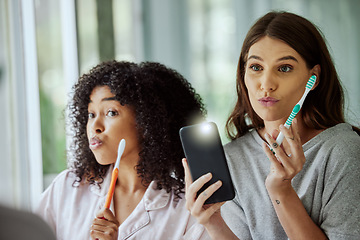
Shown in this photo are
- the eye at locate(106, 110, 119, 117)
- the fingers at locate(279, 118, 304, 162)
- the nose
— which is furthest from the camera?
the eye at locate(106, 110, 119, 117)

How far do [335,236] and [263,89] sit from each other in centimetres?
35

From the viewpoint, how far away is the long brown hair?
40.7 inches

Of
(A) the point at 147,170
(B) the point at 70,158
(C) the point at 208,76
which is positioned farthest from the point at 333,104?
(C) the point at 208,76

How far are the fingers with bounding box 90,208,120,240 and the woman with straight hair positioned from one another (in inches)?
6.6

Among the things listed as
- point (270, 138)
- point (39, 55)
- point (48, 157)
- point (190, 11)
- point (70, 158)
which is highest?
point (190, 11)

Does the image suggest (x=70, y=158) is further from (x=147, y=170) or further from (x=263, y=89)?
(x=263, y=89)

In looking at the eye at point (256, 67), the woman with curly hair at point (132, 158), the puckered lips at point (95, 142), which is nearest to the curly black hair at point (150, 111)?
the woman with curly hair at point (132, 158)

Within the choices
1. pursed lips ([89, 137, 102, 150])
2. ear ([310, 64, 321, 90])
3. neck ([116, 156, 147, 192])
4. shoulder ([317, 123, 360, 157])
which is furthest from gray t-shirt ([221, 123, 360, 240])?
pursed lips ([89, 137, 102, 150])

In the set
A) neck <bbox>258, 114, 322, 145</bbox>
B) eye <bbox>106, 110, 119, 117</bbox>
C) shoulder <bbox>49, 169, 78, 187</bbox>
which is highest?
eye <bbox>106, 110, 119, 117</bbox>

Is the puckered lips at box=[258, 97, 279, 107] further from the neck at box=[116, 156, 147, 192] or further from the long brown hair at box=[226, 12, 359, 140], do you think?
the neck at box=[116, 156, 147, 192]

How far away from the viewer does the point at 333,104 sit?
3.66 ft

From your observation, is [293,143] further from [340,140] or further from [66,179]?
[66,179]

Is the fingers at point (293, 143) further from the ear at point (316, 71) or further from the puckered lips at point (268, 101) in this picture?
the ear at point (316, 71)

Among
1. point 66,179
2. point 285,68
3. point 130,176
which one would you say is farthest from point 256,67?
point 66,179
